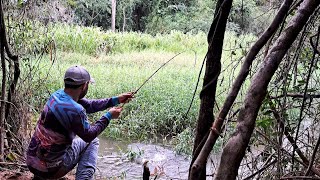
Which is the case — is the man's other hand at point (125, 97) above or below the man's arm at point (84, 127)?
above

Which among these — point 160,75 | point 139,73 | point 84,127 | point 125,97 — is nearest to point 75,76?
point 84,127

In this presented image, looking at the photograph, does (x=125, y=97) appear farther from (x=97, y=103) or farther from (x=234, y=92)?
(x=234, y=92)

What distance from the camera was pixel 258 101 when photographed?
95cm

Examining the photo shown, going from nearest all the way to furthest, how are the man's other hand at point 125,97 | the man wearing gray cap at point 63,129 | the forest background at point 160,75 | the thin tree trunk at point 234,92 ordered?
the thin tree trunk at point 234,92
the forest background at point 160,75
the man wearing gray cap at point 63,129
the man's other hand at point 125,97

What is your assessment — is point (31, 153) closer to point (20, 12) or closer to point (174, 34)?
point (20, 12)

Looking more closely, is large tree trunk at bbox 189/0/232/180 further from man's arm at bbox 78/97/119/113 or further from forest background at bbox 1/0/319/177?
man's arm at bbox 78/97/119/113

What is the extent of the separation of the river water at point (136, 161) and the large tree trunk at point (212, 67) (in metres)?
3.24

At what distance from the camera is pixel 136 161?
221 inches

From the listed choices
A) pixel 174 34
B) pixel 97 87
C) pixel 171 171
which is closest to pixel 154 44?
pixel 174 34

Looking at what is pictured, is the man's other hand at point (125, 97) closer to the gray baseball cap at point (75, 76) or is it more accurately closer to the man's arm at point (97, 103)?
the man's arm at point (97, 103)

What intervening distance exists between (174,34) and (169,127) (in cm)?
918

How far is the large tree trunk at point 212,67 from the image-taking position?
1.49m

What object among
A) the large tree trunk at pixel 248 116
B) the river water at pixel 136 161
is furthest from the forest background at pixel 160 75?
the large tree trunk at pixel 248 116

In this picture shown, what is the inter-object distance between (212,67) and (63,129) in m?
1.28
